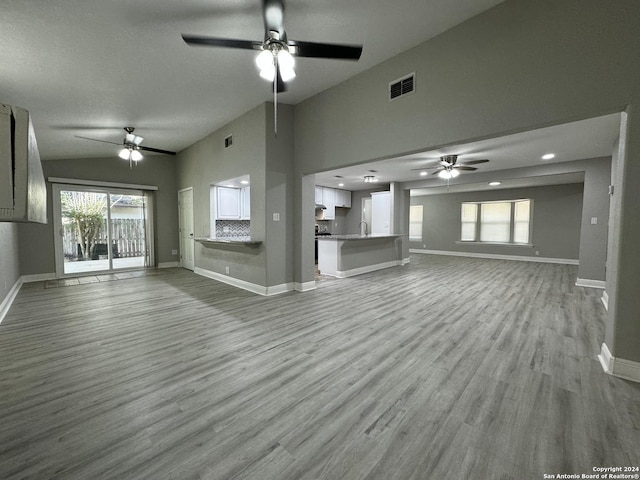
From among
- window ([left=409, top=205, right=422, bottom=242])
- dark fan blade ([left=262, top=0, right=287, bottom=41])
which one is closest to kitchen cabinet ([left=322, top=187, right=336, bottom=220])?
window ([left=409, top=205, right=422, bottom=242])

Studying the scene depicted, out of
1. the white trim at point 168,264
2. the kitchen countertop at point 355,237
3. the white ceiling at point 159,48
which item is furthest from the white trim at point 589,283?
the white trim at point 168,264

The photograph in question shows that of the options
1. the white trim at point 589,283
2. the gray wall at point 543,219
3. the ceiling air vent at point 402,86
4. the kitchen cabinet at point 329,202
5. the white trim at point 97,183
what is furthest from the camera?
the kitchen cabinet at point 329,202

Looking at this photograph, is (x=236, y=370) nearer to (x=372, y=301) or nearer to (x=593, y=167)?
(x=372, y=301)

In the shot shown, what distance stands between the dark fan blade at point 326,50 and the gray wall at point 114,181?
21.4 feet

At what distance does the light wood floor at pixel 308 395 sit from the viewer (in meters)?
1.35

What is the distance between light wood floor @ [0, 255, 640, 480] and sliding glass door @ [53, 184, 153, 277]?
2987 mm

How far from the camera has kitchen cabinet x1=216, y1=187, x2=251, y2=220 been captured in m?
6.33

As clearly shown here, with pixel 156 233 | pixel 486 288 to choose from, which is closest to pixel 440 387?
pixel 486 288

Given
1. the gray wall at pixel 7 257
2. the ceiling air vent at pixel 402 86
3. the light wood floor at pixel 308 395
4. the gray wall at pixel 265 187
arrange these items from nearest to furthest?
1. the light wood floor at pixel 308 395
2. the ceiling air vent at pixel 402 86
3. the gray wall at pixel 7 257
4. the gray wall at pixel 265 187

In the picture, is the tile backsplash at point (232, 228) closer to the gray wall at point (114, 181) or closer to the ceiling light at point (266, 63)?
the gray wall at point (114, 181)

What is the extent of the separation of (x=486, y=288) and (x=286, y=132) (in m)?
4.76

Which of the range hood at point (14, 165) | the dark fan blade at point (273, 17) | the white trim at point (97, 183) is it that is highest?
the dark fan blade at point (273, 17)

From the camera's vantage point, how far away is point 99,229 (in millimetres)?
6469

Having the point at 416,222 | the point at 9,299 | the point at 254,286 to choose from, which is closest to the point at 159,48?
the point at 254,286
